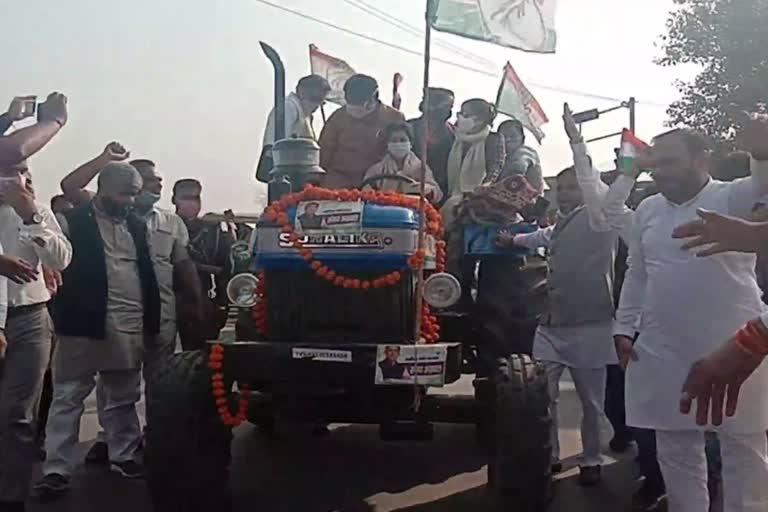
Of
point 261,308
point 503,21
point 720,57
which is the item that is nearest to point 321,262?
point 261,308

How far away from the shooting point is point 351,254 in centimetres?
498

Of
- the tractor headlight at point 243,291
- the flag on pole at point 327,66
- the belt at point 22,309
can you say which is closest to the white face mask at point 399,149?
the tractor headlight at point 243,291

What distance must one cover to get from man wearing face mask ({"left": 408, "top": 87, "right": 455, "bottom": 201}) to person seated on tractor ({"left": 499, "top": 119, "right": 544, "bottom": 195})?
0.42 metres

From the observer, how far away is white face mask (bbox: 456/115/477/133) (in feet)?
23.7

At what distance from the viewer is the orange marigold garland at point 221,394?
4.81m

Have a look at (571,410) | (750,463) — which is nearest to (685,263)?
(750,463)

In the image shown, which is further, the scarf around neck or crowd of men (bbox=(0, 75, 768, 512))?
the scarf around neck

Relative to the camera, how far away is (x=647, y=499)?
216 inches

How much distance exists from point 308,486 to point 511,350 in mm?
1474

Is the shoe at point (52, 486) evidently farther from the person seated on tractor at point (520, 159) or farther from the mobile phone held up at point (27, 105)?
the person seated on tractor at point (520, 159)

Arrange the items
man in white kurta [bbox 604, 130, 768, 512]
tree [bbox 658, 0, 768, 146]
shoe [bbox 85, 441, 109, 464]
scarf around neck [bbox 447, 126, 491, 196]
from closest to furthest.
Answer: man in white kurta [bbox 604, 130, 768, 512]
shoe [bbox 85, 441, 109, 464]
scarf around neck [bbox 447, 126, 491, 196]
tree [bbox 658, 0, 768, 146]

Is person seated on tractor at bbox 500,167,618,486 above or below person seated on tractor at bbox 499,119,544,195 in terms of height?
below

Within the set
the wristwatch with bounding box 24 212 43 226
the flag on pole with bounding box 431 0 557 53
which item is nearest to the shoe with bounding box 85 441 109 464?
the wristwatch with bounding box 24 212 43 226

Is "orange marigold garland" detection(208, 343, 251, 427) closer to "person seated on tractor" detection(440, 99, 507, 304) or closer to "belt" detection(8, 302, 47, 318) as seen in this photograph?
"belt" detection(8, 302, 47, 318)
